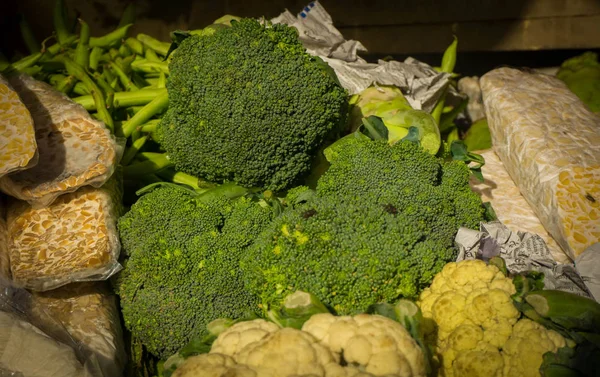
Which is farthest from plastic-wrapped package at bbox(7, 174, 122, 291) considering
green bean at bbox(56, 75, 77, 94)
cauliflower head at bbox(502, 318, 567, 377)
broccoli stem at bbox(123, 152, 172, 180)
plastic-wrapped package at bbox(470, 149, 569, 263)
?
plastic-wrapped package at bbox(470, 149, 569, 263)

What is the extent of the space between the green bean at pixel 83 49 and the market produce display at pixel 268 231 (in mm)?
180

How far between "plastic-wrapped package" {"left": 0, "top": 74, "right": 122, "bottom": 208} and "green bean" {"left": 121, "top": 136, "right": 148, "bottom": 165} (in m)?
0.26

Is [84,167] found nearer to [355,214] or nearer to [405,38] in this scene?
[355,214]

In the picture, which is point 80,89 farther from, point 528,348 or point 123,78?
point 528,348

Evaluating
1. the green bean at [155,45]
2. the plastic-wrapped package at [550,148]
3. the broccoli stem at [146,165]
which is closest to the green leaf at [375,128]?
the plastic-wrapped package at [550,148]

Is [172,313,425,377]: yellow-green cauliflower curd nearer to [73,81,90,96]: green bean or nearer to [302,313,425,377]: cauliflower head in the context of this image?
[302,313,425,377]: cauliflower head

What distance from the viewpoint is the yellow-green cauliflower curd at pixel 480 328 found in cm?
122

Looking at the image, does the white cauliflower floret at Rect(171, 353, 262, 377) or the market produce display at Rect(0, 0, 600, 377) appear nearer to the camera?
the white cauliflower floret at Rect(171, 353, 262, 377)

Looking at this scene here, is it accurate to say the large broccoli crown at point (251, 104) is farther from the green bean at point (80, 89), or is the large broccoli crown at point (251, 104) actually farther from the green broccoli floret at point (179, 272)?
the green bean at point (80, 89)

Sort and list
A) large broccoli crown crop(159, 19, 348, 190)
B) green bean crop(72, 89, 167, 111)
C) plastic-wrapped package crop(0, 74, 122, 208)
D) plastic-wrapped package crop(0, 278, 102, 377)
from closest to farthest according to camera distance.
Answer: plastic-wrapped package crop(0, 278, 102, 377) < plastic-wrapped package crop(0, 74, 122, 208) < large broccoli crown crop(159, 19, 348, 190) < green bean crop(72, 89, 167, 111)

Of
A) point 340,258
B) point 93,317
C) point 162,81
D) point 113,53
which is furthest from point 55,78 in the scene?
point 340,258

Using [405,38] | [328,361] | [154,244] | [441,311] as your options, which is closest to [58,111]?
[154,244]

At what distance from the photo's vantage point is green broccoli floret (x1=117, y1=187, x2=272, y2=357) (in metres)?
1.56

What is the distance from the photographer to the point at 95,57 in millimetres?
2309
